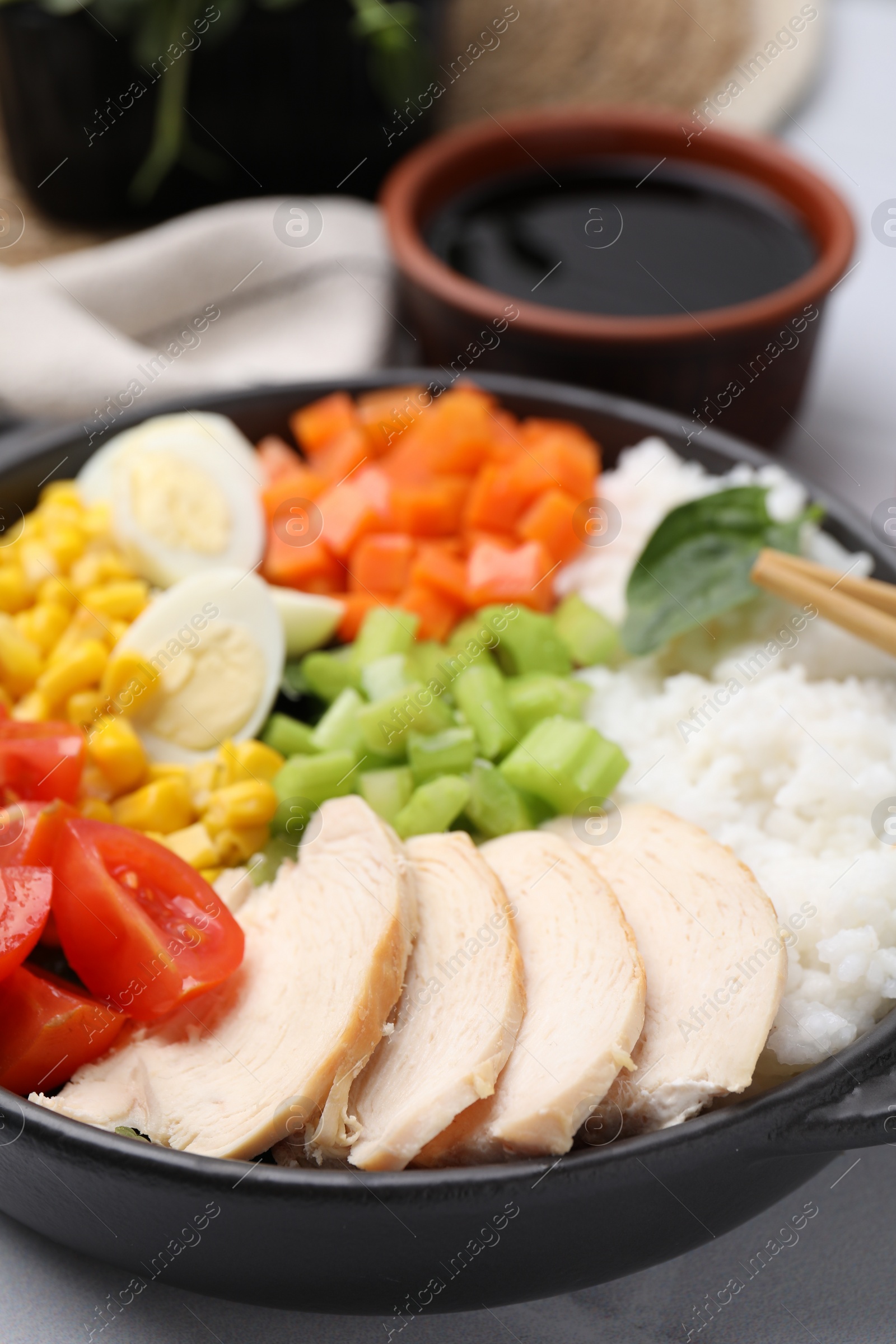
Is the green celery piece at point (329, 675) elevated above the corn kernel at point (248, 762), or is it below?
below

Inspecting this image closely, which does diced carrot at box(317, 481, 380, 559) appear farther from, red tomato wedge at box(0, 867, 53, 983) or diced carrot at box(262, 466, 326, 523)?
red tomato wedge at box(0, 867, 53, 983)

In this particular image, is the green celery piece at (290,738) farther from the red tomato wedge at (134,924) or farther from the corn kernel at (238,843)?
the red tomato wedge at (134,924)

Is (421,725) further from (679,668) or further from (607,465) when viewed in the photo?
(607,465)

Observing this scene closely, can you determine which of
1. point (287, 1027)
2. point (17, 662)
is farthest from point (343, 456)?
point (287, 1027)

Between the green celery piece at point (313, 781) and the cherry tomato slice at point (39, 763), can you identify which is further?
the green celery piece at point (313, 781)

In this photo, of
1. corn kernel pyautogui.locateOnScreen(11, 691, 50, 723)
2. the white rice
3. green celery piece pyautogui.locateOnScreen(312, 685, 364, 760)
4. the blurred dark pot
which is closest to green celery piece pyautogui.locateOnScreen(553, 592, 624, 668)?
→ the white rice

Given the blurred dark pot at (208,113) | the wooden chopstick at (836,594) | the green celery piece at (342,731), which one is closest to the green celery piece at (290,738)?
the green celery piece at (342,731)
